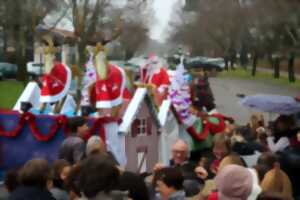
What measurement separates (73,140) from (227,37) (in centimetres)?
8129

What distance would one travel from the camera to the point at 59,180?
6.61 metres

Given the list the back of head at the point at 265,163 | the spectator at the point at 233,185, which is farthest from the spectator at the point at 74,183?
the back of head at the point at 265,163

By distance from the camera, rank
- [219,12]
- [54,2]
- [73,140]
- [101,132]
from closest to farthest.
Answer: [73,140] → [101,132] → [54,2] → [219,12]

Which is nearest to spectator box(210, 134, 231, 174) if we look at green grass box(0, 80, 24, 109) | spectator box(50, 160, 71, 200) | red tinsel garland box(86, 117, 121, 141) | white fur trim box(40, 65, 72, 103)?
spectator box(50, 160, 71, 200)

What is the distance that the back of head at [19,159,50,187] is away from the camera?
571cm

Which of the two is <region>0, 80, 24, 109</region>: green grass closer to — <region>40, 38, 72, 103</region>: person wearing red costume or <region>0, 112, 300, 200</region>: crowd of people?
<region>40, 38, 72, 103</region>: person wearing red costume

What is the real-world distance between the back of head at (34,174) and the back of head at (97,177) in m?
0.84

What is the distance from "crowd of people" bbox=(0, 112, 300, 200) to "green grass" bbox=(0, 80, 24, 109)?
21.8 metres

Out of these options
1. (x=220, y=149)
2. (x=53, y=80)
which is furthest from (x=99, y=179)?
(x=53, y=80)

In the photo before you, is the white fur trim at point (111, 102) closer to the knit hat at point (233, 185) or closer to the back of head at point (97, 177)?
the knit hat at point (233, 185)

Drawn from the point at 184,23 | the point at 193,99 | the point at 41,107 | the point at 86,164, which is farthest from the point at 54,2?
the point at 184,23

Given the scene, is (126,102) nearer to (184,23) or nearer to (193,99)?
(193,99)

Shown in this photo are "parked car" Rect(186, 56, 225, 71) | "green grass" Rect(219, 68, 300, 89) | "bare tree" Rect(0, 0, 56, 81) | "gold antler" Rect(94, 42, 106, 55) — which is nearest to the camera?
"gold antler" Rect(94, 42, 106, 55)

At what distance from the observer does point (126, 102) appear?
12.3 meters
